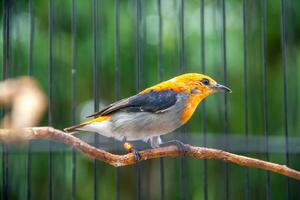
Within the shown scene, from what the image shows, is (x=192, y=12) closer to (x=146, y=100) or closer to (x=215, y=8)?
(x=215, y=8)

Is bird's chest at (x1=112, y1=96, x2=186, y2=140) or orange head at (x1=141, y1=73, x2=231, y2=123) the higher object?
orange head at (x1=141, y1=73, x2=231, y2=123)

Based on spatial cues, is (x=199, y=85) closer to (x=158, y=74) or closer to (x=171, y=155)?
(x=171, y=155)

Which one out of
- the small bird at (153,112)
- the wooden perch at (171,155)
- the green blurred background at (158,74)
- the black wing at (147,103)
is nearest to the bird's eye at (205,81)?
the small bird at (153,112)

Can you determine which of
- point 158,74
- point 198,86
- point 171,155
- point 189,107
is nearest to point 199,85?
point 198,86

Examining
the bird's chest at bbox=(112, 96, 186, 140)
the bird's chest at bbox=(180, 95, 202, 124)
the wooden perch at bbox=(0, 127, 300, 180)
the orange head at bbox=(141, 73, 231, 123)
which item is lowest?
the wooden perch at bbox=(0, 127, 300, 180)

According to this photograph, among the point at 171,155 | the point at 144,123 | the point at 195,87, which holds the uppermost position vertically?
the point at 195,87

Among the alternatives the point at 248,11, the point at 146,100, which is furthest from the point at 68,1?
the point at 146,100

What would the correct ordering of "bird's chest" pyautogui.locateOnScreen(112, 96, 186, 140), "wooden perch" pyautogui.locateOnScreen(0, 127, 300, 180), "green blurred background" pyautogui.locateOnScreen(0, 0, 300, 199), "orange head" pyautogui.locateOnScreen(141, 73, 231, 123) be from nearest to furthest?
"wooden perch" pyautogui.locateOnScreen(0, 127, 300, 180)
"bird's chest" pyautogui.locateOnScreen(112, 96, 186, 140)
"orange head" pyautogui.locateOnScreen(141, 73, 231, 123)
"green blurred background" pyautogui.locateOnScreen(0, 0, 300, 199)

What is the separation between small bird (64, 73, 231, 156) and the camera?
2590 millimetres

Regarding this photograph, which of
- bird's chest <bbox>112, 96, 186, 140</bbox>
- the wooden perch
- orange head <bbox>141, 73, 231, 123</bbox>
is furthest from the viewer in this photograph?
orange head <bbox>141, 73, 231, 123</bbox>

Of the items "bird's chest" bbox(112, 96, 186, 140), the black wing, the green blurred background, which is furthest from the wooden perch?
the green blurred background

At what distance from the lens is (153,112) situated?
266 centimetres

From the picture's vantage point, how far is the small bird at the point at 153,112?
2590 mm

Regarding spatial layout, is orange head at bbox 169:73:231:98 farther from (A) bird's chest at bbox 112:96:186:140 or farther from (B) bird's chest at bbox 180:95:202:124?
(A) bird's chest at bbox 112:96:186:140
